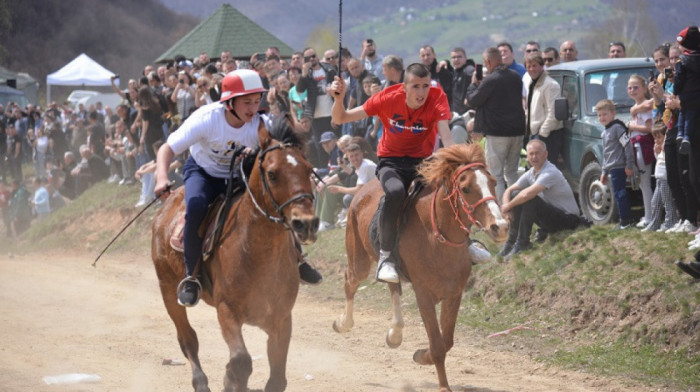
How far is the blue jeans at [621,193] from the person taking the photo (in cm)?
1208

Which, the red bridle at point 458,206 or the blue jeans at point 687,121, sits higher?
the blue jeans at point 687,121

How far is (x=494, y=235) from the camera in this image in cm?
792

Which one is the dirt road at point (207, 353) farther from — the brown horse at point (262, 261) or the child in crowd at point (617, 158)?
the child in crowd at point (617, 158)

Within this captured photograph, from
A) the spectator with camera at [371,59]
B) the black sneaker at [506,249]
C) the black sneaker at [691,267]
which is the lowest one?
the black sneaker at [506,249]

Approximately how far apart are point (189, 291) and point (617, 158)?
656 centimetres

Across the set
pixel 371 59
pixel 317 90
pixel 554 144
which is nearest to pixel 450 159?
pixel 554 144

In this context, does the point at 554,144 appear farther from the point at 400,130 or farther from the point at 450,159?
the point at 450,159

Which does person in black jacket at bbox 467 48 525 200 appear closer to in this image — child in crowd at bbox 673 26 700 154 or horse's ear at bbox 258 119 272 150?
child in crowd at bbox 673 26 700 154

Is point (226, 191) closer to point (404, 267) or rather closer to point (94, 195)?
point (404, 267)

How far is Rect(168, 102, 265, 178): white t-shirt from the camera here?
7.94 metres

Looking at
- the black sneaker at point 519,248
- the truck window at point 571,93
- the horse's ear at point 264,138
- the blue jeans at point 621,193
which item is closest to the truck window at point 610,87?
the truck window at point 571,93

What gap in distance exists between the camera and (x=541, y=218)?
12.7m

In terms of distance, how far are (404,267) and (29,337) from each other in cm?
530

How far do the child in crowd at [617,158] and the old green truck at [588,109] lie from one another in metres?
0.49
